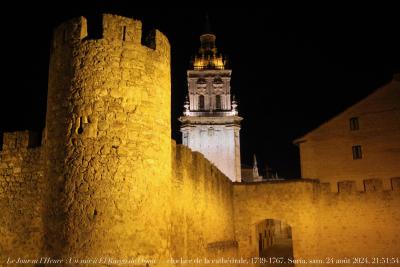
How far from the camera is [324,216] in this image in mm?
20766

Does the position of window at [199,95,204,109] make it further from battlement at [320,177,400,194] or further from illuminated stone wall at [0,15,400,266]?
illuminated stone wall at [0,15,400,266]

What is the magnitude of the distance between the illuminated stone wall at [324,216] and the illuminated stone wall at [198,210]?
2.89 m

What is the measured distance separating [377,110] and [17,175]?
2135 centimetres

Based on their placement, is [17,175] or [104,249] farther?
[17,175]

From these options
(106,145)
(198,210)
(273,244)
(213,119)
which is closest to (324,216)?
(198,210)

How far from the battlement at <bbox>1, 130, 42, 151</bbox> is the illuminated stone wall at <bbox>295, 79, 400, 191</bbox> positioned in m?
19.2

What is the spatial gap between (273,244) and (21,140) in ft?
104

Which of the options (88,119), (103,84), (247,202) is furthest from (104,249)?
(247,202)

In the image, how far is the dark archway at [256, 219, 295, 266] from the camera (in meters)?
24.9

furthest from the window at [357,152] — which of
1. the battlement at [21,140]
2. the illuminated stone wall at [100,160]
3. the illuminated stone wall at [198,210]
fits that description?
the battlement at [21,140]

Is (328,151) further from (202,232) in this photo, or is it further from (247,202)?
(202,232)

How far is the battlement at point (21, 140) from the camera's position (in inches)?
407

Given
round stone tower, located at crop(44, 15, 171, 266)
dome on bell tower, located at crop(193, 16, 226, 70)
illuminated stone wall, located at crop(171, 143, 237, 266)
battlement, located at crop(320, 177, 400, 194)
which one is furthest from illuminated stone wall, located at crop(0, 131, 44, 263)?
dome on bell tower, located at crop(193, 16, 226, 70)

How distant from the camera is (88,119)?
7277 mm
